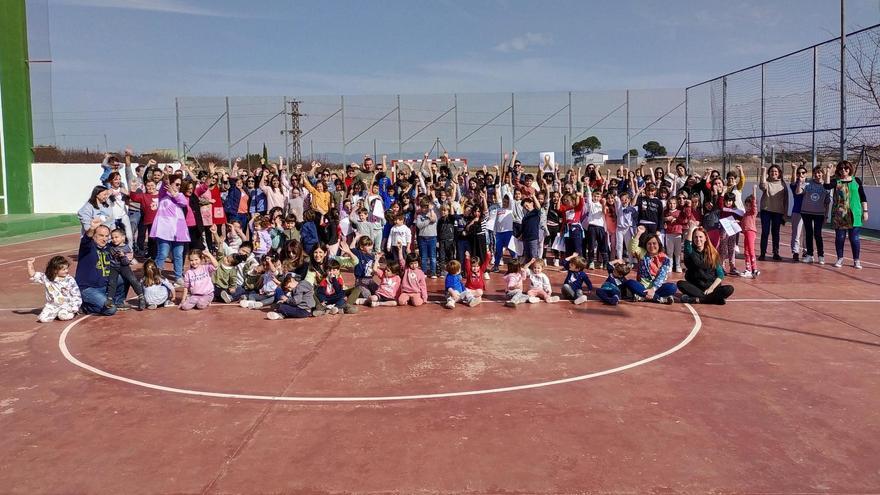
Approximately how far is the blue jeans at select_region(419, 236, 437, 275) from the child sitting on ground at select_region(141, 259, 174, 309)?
4.22m

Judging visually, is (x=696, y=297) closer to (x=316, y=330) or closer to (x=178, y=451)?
(x=316, y=330)

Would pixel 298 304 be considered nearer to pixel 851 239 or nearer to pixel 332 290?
pixel 332 290

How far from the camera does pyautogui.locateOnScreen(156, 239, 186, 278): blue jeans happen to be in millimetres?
10766

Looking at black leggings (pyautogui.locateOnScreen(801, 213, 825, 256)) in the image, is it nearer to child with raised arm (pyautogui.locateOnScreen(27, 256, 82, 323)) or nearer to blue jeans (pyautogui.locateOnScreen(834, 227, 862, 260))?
blue jeans (pyautogui.locateOnScreen(834, 227, 862, 260))

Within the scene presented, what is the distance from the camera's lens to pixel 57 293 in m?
8.55

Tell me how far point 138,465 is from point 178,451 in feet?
0.90

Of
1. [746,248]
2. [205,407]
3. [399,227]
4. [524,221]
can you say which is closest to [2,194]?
[399,227]

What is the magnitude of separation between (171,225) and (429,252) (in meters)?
4.34

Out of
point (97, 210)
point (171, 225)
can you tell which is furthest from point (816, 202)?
point (97, 210)

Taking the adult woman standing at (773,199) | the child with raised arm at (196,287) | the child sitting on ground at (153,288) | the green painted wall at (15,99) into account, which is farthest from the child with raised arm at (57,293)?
the green painted wall at (15,99)

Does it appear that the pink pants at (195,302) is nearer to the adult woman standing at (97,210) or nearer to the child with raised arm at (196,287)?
the child with raised arm at (196,287)

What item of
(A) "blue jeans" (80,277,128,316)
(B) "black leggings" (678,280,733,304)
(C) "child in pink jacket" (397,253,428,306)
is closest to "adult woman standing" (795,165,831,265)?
(B) "black leggings" (678,280,733,304)

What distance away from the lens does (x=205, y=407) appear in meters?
5.32

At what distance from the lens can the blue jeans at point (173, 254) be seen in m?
10.8
